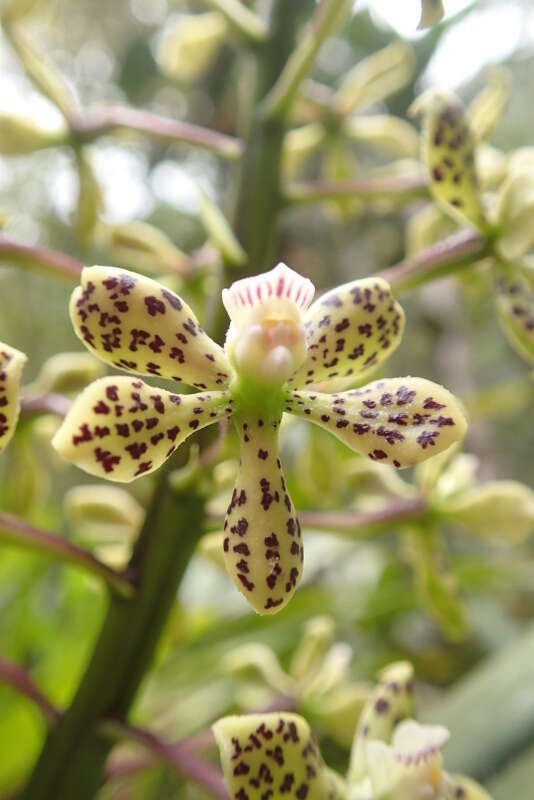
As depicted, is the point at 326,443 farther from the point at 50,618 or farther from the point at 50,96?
the point at 50,618

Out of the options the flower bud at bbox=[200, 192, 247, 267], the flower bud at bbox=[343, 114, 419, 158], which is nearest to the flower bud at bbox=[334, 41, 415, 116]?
the flower bud at bbox=[343, 114, 419, 158]

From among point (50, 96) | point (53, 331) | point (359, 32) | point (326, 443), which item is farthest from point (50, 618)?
point (359, 32)

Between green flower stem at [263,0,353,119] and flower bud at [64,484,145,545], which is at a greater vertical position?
green flower stem at [263,0,353,119]

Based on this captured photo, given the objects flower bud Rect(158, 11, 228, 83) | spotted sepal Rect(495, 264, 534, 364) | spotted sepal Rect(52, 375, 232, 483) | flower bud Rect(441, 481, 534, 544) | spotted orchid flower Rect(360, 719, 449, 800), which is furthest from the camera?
flower bud Rect(158, 11, 228, 83)

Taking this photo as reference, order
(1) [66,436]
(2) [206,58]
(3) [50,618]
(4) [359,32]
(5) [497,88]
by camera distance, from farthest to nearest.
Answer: (4) [359,32], (3) [50,618], (2) [206,58], (5) [497,88], (1) [66,436]

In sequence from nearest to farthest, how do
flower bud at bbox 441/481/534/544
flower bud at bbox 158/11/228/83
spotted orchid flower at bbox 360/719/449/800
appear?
spotted orchid flower at bbox 360/719/449/800 → flower bud at bbox 441/481/534/544 → flower bud at bbox 158/11/228/83

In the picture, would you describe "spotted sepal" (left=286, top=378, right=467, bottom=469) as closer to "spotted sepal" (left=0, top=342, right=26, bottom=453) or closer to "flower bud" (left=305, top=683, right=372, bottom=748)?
"spotted sepal" (left=0, top=342, right=26, bottom=453)

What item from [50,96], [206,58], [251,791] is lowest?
[251,791]
